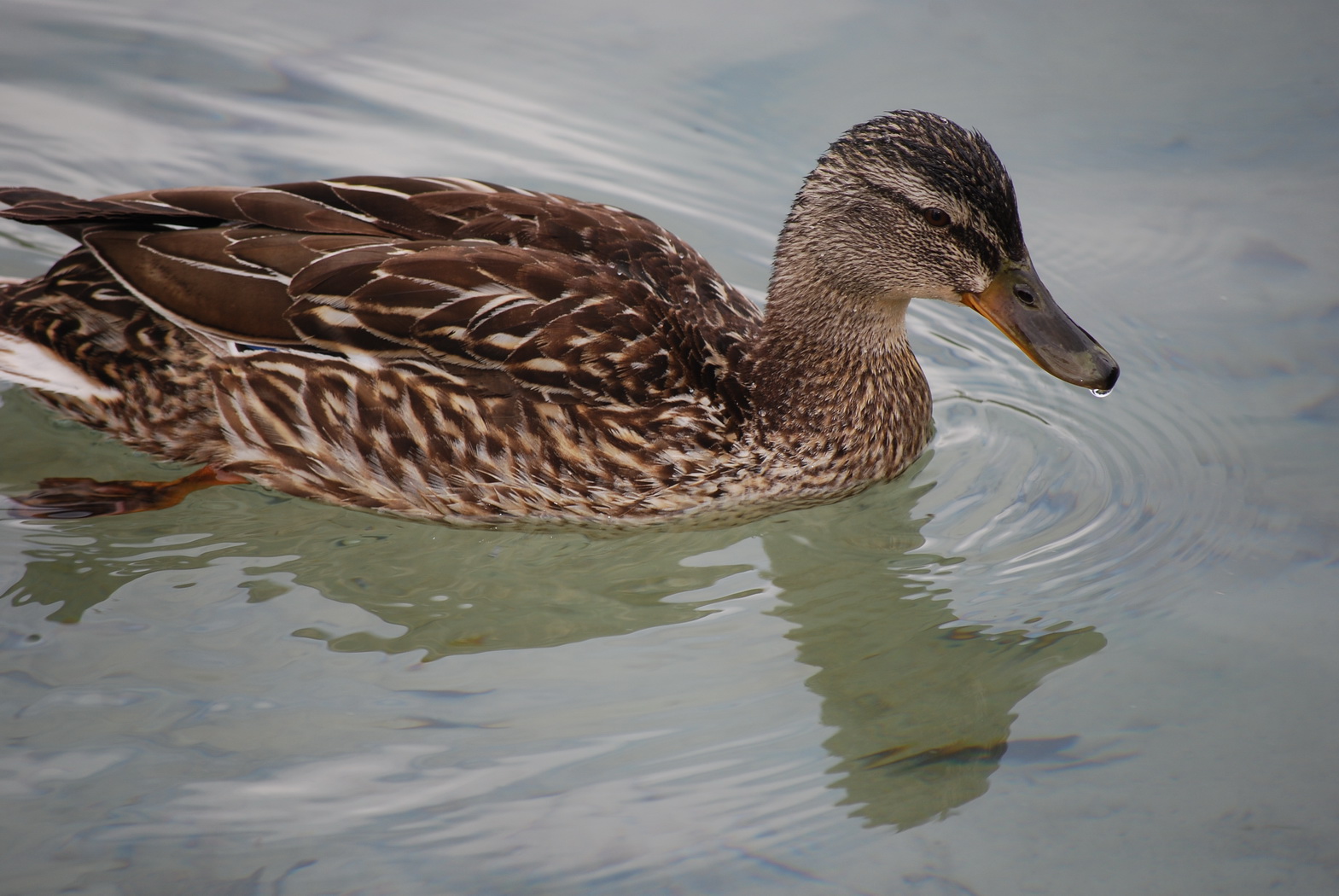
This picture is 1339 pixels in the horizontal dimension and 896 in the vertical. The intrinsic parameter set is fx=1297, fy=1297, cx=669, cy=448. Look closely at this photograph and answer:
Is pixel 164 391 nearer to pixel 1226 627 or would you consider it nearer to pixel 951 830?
pixel 951 830

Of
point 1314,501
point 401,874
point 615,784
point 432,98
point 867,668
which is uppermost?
point 432,98

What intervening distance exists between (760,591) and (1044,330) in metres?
1.51

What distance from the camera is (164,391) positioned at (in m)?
5.09

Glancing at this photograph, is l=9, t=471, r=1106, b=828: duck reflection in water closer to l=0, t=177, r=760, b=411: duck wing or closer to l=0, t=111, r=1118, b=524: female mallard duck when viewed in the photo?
l=0, t=111, r=1118, b=524: female mallard duck

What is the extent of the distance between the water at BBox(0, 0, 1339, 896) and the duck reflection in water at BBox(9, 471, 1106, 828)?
17 millimetres

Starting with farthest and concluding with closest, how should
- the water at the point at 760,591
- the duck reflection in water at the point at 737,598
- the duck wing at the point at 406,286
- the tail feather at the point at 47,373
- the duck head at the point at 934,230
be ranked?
the tail feather at the point at 47,373, the duck head at the point at 934,230, the duck wing at the point at 406,286, the duck reflection in water at the point at 737,598, the water at the point at 760,591

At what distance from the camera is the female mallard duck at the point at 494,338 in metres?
4.84

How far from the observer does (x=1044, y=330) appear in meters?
5.06

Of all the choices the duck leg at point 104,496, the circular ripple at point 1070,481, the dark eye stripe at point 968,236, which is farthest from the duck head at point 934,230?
the duck leg at point 104,496

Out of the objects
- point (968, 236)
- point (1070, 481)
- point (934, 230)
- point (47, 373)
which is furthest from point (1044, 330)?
point (47, 373)

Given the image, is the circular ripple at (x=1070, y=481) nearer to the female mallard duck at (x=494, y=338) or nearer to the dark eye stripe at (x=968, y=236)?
the female mallard duck at (x=494, y=338)

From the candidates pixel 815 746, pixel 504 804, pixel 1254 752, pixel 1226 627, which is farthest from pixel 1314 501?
pixel 504 804

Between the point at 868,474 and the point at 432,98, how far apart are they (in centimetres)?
382

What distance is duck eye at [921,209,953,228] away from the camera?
4.99 m
